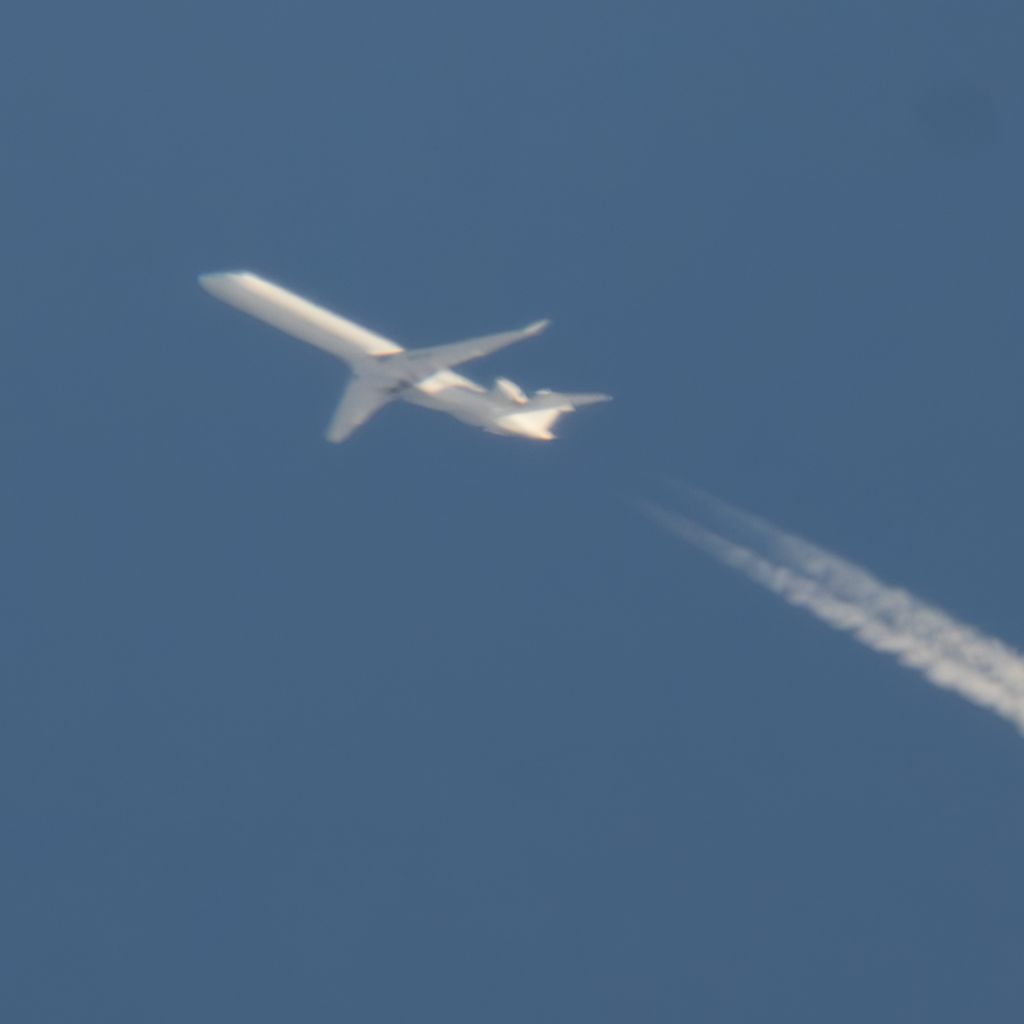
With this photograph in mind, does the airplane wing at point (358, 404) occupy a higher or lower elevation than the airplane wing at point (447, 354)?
lower

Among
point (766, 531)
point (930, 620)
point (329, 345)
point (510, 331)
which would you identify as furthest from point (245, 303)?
point (930, 620)

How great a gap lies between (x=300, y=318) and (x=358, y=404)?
316 cm

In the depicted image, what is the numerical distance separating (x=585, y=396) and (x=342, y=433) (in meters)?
7.56

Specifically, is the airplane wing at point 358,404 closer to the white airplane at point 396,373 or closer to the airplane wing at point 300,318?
the white airplane at point 396,373

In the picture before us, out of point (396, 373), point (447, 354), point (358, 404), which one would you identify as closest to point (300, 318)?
point (358, 404)

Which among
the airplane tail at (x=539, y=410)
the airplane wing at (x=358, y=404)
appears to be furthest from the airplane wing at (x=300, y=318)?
the airplane tail at (x=539, y=410)

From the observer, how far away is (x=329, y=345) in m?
59.4

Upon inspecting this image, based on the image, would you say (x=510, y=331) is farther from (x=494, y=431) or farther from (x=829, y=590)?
(x=829, y=590)

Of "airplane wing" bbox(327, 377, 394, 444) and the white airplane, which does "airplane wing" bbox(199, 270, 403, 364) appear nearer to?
the white airplane

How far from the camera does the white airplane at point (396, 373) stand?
57.7m

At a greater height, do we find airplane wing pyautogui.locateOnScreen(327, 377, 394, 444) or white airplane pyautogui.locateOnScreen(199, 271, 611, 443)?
white airplane pyautogui.locateOnScreen(199, 271, 611, 443)

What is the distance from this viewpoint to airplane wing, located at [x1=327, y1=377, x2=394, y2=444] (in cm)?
5912

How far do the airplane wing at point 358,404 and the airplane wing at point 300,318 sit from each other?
0.80 metres

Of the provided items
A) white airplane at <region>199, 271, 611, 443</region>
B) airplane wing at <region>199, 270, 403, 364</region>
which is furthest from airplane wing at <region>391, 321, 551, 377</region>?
airplane wing at <region>199, 270, 403, 364</region>
